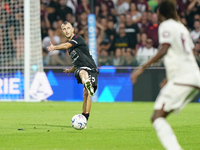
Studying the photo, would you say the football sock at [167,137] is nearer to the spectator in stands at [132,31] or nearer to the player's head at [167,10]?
the player's head at [167,10]

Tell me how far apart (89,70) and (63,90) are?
7582 millimetres

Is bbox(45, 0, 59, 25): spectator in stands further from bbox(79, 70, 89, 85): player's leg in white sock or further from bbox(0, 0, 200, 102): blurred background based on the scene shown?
bbox(79, 70, 89, 85): player's leg in white sock

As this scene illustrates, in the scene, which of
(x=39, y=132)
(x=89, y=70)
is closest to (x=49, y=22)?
(x=89, y=70)

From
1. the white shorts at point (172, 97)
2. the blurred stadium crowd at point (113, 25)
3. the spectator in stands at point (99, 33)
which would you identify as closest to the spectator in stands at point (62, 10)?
the blurred stadium crowd at point (113, 25)

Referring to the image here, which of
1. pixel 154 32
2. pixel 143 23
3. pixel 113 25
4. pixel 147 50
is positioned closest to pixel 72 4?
pixel 113 25

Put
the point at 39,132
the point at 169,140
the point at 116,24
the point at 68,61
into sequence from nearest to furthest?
the point at 169,140, the point at 39,132, the point at 68,61, the point at 116,24

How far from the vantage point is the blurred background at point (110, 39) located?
16.3m

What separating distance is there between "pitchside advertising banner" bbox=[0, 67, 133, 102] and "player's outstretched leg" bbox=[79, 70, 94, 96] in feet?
24.4

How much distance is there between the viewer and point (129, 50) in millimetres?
17469

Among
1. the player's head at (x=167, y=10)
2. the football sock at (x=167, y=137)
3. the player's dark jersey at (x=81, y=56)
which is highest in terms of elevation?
the player's head at (x=167, y=10)

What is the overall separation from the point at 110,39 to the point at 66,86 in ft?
9.79

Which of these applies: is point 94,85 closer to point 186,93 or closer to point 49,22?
point 186,93

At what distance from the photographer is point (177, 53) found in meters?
4.96

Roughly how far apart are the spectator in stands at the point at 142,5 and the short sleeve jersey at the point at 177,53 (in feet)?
47.2
